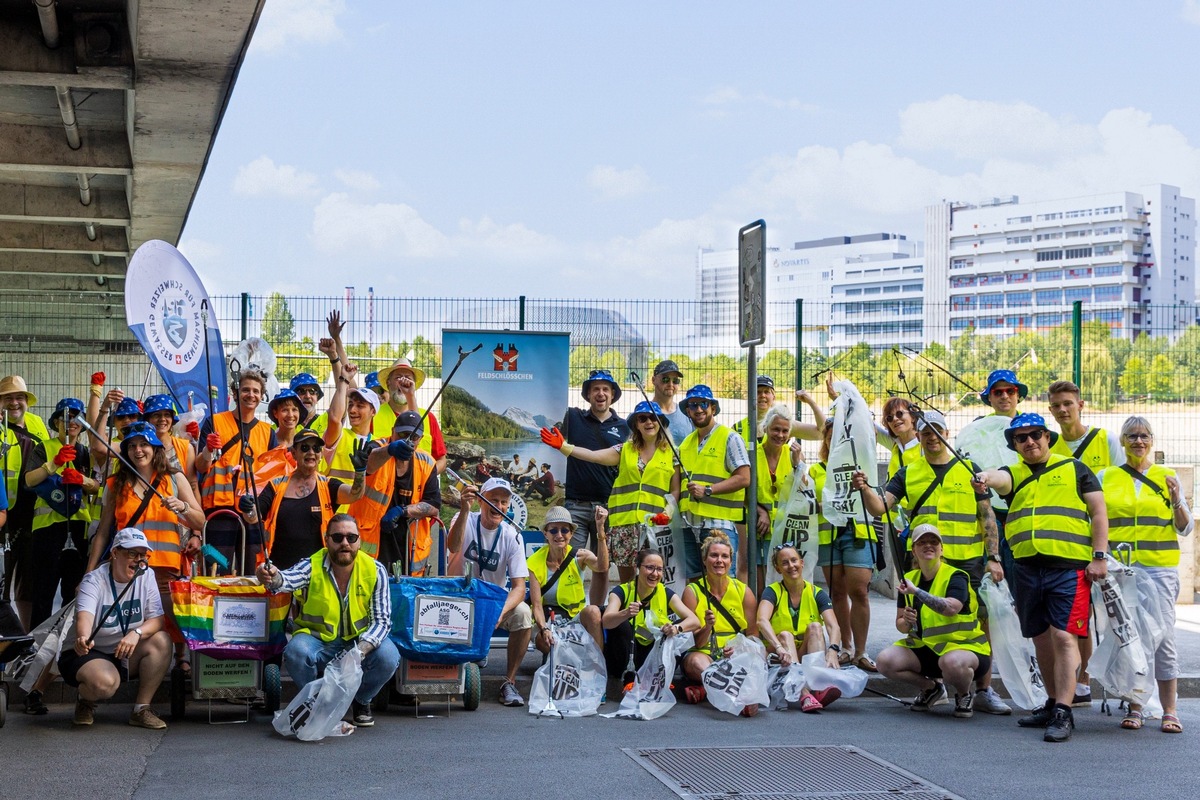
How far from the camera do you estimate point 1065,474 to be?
26.6ft

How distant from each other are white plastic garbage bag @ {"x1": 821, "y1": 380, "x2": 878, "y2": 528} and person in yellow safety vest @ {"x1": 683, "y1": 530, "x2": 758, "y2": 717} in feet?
3.73

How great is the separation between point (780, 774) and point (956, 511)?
106 inches

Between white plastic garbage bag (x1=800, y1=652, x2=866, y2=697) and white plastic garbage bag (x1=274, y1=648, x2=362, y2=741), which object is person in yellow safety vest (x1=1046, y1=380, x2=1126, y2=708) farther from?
white plastic garbage bag (x1=274, y1=648, x2=362, y2=741)

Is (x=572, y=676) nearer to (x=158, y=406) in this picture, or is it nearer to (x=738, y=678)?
(x=738, y=678)

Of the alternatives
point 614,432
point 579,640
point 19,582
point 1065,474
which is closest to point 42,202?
point 19,582

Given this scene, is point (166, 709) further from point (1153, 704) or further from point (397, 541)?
point (1153, 704)

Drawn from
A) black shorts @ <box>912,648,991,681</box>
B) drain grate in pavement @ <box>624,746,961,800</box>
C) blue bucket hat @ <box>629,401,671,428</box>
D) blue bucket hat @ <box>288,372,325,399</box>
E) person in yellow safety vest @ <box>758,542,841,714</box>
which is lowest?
drain grate in pavement @ <box>624,746,961,800</box>

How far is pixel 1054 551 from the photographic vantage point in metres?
8.02

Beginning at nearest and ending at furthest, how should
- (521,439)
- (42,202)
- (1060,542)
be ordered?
(1060,542) → (521,439) → (42,202)

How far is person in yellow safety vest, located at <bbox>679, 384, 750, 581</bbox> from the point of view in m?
9.58

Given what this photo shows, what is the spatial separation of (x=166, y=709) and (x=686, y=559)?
12.0 ft

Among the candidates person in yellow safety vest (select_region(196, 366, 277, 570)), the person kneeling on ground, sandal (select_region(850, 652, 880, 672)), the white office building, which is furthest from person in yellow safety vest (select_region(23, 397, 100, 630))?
the white office building

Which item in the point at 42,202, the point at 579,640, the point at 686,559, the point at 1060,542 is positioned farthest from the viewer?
the point at 42,202

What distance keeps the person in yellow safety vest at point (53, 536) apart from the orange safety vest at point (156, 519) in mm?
1283
